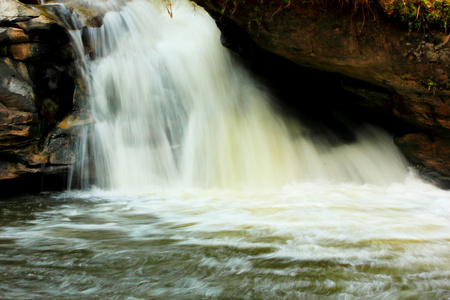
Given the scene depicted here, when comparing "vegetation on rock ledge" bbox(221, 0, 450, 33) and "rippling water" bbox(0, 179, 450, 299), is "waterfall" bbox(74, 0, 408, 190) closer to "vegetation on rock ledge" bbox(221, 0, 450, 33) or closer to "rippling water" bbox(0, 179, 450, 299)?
"rippling water" bbox(0, 179, 450, 299)

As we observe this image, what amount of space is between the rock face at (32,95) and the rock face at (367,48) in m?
2.95

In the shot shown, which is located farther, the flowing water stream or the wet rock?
the wet rock

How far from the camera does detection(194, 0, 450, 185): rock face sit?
493cm

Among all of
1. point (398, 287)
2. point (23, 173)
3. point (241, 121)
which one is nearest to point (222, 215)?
point (398, 287)

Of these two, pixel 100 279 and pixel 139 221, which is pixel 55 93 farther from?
pixel 100 279

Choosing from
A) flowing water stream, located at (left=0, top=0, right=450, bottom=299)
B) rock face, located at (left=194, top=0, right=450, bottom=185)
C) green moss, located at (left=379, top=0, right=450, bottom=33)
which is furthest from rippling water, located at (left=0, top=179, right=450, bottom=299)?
green moss, located at (left=379, top=0, right=450, bottom=33)

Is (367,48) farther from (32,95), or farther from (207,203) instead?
(32,95)

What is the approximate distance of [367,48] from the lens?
5074mm

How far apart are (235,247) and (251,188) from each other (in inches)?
120

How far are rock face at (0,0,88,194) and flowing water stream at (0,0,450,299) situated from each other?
519mm

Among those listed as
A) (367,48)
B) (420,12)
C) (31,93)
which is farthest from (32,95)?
(420,12)

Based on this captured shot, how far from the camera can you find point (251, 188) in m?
5.86

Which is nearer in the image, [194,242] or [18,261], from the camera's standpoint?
[18,261]

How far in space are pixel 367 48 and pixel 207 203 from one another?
326 centimetres
